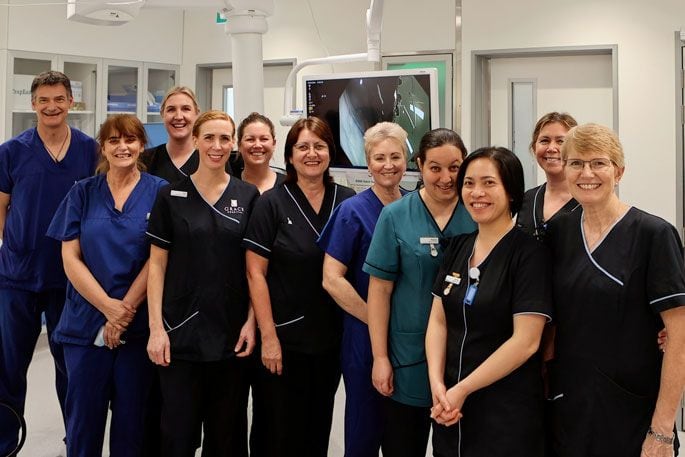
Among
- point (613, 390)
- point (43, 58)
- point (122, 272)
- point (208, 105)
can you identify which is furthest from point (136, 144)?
point (208, 105)

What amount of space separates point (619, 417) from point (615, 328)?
20 centimetres

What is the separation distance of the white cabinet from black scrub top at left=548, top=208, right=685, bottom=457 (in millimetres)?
4276


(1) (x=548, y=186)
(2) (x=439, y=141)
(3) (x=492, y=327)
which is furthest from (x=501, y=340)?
(1) (x=548, y=186)

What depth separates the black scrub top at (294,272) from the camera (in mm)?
2100

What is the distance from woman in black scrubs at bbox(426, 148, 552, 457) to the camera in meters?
1.58

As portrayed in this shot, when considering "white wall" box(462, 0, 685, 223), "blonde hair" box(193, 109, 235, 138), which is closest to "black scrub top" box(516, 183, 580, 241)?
"blonde hair" box(193, 109, 235, 138)

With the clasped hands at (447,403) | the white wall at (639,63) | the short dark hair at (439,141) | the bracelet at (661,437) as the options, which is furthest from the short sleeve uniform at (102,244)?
the white wall at (639,63)

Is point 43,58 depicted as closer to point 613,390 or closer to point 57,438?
point 57,438

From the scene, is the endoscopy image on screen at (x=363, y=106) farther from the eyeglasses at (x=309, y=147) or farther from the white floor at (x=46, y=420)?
the white floor at (x=46, y=420)

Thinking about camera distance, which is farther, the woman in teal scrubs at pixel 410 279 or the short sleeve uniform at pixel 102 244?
the short sleeve uniform at pixel 102 244

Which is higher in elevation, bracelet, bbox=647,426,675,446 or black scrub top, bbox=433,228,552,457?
black scrub top, bbox=433,228,552,457

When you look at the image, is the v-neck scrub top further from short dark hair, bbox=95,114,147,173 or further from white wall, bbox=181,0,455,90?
white wall, bbox=181,0,455,90

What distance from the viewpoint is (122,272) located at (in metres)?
2.17

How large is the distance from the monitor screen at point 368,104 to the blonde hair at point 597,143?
1236 mm
